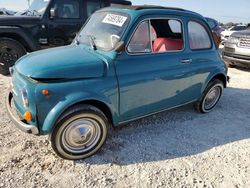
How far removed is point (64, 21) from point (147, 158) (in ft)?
16.1

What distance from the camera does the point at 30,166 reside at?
3123 mm

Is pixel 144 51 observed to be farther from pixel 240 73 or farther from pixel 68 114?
pixel 240 73

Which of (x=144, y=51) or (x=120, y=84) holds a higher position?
(x=144, y=51)

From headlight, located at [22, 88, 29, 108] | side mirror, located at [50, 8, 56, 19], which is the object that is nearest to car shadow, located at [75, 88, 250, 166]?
headlight, located at [22, 88, 29, 108]

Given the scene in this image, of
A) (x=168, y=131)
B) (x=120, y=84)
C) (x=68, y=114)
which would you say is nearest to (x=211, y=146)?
(x=168, y=131)

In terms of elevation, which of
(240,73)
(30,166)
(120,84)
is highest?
(120,84)

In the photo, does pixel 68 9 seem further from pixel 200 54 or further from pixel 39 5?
pixel 200 54

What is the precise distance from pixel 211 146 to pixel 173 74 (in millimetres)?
1239

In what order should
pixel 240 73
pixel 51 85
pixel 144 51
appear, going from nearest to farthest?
pixel 51 85 → pixel 144 51 → pixel 240 73

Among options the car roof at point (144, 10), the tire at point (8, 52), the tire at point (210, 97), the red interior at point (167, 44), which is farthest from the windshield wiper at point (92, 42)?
the tire at point (8, 52)

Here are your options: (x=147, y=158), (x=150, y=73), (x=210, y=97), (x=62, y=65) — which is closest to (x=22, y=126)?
(x=62, y=65)

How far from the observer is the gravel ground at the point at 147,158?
9.84 feet

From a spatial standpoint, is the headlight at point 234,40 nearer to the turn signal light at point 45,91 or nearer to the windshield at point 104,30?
the windshield at point 104,30

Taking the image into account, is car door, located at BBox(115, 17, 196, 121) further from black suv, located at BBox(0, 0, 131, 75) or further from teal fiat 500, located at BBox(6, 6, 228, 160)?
black suv, located at BBox(0, 0, 131, 75)
